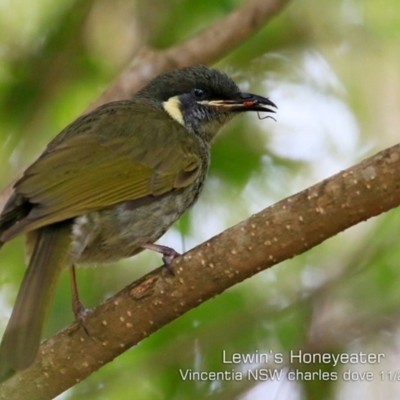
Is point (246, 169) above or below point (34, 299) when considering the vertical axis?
above

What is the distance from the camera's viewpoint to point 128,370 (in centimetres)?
423

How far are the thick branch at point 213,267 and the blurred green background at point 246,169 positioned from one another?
0.58 meters

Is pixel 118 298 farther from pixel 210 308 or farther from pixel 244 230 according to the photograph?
pixel 210 308

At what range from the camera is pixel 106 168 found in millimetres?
4156

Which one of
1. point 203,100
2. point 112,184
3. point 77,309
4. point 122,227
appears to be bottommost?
point 77,309

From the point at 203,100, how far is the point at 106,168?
1.02m

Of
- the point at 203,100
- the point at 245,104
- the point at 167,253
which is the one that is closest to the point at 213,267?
the point at 167,253

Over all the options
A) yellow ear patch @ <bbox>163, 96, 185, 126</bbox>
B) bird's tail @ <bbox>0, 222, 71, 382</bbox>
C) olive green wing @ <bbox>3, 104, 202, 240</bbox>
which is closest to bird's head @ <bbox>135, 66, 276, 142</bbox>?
yellow ear patch @ <bbox>163, 96, 185, 126</bbox>

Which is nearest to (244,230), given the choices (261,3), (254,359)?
(254,359)

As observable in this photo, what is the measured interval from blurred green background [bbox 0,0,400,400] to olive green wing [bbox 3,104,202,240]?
2.05ft

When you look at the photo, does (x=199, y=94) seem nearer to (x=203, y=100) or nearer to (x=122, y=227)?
(x=203, y=100)

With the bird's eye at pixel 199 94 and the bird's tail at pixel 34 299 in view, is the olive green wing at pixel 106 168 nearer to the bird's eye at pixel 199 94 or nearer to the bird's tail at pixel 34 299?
the bird's tail at pixel 34 299

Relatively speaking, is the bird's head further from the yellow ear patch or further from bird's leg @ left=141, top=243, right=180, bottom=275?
bird's leg @ left=141, top=243, right=180, bottom=275

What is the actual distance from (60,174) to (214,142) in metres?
1.42
